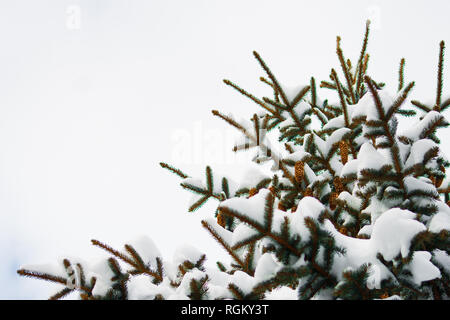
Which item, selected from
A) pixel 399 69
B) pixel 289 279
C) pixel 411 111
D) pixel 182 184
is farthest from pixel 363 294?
pixel 399 69

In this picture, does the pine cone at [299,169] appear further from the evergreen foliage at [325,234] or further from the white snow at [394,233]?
the white snow at [394,233]

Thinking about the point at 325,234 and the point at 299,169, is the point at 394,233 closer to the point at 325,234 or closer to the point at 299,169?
the point at 325,234

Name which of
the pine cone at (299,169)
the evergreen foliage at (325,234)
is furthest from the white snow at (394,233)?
the pine cone at (299,169)

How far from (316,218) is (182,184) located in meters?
1.70

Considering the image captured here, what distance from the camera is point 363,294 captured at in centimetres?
180

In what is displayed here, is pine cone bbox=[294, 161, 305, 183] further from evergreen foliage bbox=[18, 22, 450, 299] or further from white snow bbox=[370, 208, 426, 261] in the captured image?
white snow bbox=[370, 208, 426, 261]

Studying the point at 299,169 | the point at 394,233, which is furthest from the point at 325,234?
the point at 299,169

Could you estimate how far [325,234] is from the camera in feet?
5.99

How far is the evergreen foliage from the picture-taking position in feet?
5.88

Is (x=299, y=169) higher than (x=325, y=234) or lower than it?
higher

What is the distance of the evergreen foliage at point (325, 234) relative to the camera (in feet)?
5.88

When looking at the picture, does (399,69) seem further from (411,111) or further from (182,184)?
(182,184)

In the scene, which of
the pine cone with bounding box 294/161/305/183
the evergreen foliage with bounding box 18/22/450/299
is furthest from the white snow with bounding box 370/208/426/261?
the pine cone with bounding box 294/161/305/183
